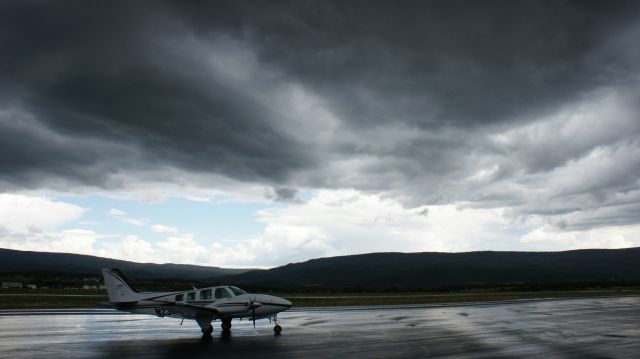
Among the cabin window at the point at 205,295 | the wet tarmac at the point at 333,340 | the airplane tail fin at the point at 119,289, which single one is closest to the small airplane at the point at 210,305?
the cabin window at the point at 205,295

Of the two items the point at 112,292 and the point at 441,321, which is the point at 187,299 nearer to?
the point at 112,292

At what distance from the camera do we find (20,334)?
79.7 feet

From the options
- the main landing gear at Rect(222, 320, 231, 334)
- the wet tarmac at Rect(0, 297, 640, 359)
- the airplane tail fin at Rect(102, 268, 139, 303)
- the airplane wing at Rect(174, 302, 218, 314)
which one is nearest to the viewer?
the wet tarmac at Rect(0, 297, 640, 359)

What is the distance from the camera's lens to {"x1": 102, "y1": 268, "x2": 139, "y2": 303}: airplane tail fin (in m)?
27.0

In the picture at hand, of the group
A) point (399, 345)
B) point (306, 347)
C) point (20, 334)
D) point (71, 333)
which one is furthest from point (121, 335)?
point (399, 345)

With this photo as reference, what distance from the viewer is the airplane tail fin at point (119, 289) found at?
2698 centimetres

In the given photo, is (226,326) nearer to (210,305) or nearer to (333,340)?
(210,305)

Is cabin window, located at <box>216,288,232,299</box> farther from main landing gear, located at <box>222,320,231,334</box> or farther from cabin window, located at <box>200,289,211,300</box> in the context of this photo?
main landing gear, located at <box>222,320,231,334</box>

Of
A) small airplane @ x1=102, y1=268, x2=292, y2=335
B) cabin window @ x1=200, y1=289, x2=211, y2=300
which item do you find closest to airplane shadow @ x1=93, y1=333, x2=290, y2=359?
small airplane @ x1=102, y1=268, x2=292, y2=335

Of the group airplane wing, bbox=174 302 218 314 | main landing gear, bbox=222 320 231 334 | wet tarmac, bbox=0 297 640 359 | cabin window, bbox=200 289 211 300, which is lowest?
wet tarmac, bbox=0 297 640 359

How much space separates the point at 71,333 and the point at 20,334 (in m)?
2.31

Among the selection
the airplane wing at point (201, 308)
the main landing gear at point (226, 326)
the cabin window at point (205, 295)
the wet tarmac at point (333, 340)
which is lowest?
the wet tarmac at point (333, 340)

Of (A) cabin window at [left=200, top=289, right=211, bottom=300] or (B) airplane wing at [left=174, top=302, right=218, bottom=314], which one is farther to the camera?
(A) cabin window at [left=200, top=289, right=211, bottom=300]

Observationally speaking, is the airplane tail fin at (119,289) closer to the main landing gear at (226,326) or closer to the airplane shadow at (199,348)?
the airplane shadow at (199,348)
